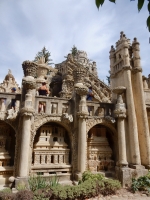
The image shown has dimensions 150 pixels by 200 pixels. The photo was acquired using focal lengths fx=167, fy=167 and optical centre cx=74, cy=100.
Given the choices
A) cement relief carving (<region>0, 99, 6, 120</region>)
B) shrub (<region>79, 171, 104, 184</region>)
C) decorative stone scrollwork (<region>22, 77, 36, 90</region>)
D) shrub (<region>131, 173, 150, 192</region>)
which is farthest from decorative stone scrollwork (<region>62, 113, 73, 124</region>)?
shrub (<region>131, 173, 150, 192</region>)

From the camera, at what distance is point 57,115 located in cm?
1086

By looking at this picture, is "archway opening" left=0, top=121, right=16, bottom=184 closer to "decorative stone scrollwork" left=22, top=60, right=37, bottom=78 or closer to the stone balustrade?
the stone balustrade

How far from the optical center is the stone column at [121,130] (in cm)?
1093

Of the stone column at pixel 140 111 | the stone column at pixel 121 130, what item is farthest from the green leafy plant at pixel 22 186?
the stone column at pixel 140 111

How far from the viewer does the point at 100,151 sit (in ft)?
38.5

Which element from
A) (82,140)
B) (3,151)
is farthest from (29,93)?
(82,140)

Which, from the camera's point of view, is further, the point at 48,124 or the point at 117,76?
the point at 117,76

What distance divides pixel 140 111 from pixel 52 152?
A: 6841 mm

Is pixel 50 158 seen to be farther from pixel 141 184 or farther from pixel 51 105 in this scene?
pixel 141 184

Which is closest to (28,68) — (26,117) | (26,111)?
(26,111)

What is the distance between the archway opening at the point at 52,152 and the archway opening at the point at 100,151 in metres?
1.58

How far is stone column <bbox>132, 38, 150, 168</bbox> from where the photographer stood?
1148 centimetres

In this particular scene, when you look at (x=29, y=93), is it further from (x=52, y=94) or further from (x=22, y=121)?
(x=52, y=94)

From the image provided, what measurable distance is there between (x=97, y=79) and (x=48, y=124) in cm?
1093
